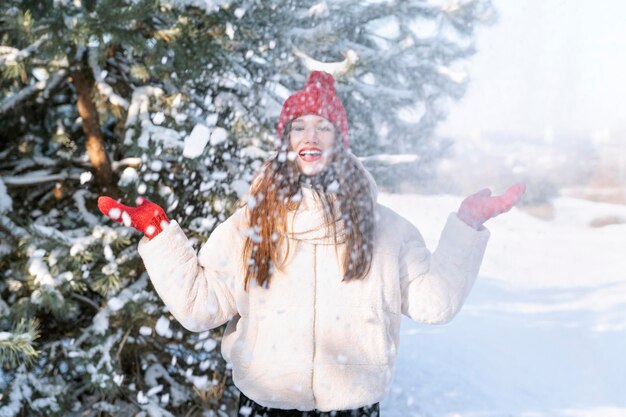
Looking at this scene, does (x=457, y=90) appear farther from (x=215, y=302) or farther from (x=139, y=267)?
(x=215, y=302)

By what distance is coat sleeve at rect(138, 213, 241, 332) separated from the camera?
185 centimetres

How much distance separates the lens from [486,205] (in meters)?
1.87

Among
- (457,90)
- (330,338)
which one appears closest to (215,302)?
(330,338)

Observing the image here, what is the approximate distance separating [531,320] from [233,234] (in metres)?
5.57

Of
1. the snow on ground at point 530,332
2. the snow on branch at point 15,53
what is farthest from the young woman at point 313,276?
the snow on ground at point 530,332

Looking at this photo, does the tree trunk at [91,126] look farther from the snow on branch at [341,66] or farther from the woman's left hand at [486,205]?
the woman's left hand at [486,205]

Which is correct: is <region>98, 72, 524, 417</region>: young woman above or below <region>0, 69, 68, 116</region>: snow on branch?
above

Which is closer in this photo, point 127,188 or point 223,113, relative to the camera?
point 127,188

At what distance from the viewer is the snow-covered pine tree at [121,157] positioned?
9.89 feet

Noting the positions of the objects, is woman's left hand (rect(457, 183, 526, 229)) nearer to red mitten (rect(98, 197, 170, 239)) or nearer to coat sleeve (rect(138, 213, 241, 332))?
coat sleeve (rect(138, 213, 241, 332))

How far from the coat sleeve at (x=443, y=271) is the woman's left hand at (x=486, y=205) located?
29 mm

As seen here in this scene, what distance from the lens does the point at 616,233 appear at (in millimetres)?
9609

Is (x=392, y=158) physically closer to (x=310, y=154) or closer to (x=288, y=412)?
(x=310, y=154)

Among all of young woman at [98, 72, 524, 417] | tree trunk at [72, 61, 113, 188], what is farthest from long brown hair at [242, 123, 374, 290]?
tree trunk at [72, 61, 113, 188]
